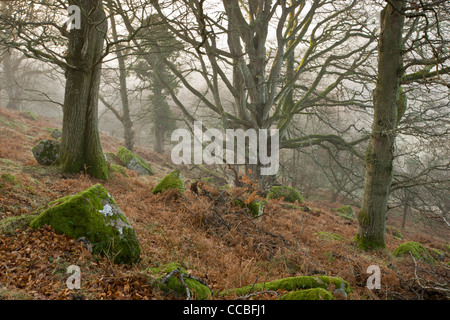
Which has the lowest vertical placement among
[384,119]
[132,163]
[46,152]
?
[132,163]

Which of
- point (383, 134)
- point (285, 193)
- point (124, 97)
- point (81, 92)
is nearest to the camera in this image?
point (383, 134)

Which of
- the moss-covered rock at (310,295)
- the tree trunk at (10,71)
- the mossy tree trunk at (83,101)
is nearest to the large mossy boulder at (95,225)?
the moss-covered rock at (310,295)

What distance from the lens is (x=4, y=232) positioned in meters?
3.21

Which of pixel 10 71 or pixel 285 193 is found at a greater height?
pixel 10 71

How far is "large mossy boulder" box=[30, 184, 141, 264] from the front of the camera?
3291 millimetres

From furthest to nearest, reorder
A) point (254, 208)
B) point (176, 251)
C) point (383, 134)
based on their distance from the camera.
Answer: point (254, 208)
point (383, 134)
point (176, 251)

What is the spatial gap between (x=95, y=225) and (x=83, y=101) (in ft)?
16.6

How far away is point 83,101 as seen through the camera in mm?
7199

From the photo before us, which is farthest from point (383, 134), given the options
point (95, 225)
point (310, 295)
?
point (95, 225)

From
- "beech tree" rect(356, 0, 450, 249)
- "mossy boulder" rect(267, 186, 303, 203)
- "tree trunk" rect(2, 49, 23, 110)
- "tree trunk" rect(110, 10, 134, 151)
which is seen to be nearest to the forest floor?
"beech tree" rect(356, 0, 450, 249)

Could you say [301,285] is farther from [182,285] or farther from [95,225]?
[95,225]
